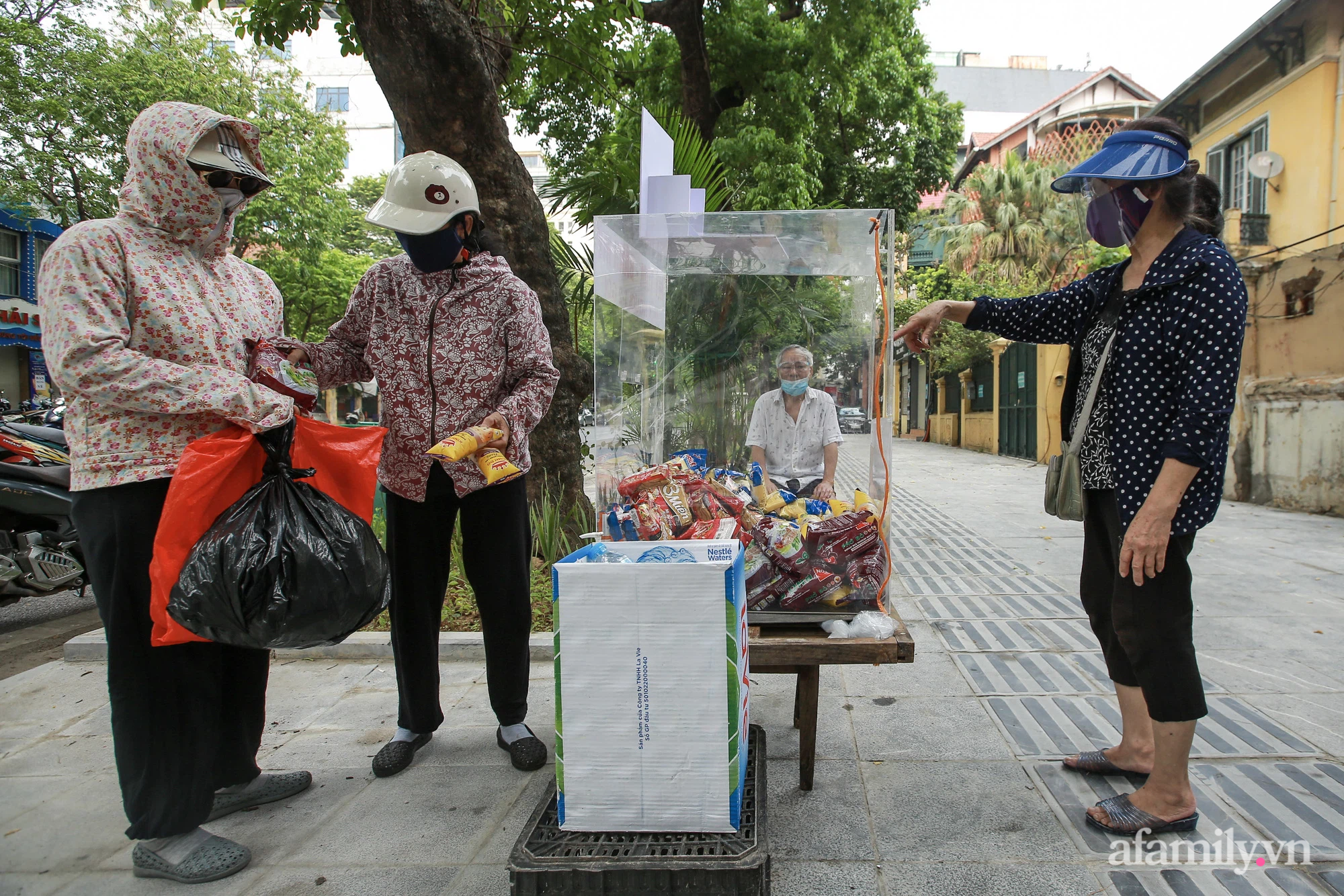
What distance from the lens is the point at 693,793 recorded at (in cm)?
160

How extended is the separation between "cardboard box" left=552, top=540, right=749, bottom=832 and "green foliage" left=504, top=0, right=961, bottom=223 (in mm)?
5660

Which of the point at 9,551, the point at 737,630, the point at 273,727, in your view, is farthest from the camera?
the point at 9,551

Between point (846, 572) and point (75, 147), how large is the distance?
55.2ft

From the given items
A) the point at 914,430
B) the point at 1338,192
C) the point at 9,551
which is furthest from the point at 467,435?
the point at 914,430

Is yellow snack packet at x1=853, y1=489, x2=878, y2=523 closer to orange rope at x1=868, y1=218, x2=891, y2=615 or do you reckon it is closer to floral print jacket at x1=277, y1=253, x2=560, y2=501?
orange rope at x1=868, y1=218, x2=891, y2=615

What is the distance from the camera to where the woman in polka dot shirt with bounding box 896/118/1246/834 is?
190 cm

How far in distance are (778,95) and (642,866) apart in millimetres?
11070

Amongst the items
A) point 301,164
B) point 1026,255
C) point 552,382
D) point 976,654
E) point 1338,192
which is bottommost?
point 976,654

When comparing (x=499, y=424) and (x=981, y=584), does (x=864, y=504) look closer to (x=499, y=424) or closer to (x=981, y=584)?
(x=499, y=424)

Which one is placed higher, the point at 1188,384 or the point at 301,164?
the point at 301,164

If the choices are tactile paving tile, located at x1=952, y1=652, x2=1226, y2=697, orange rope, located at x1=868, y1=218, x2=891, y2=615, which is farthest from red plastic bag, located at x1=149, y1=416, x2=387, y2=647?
tactile paving tile, located at x1=952, y1=652, x2=1226, y2=697

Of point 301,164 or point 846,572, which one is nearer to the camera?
point 846,572

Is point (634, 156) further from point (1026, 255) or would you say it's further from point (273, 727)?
point (1026, 255)

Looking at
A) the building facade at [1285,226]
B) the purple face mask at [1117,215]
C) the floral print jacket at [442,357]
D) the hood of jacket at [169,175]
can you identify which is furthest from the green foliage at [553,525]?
the building facade at [1285,226]
